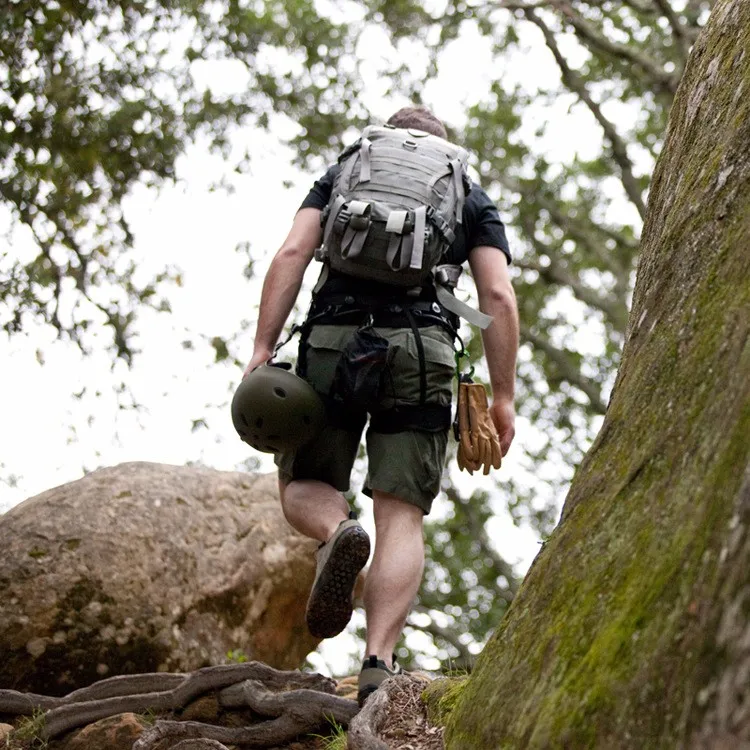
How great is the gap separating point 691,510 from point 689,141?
160 centimetres

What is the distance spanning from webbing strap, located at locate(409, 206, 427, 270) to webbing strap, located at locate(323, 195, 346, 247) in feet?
1.06

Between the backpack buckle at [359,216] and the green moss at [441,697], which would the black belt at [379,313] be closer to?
the backpack buckle at [359,216]

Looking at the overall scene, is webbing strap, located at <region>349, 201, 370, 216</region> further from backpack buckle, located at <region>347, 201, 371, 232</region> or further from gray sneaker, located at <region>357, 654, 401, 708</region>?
gray sneaker, located at <region>357, 654, 401, 708</region>

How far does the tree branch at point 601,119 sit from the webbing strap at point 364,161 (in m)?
10.1

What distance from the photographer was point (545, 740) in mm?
1883

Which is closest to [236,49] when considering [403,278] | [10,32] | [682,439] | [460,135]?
[10,32]

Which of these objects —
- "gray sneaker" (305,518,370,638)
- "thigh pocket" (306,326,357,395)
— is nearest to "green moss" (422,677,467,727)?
"gray sneaker" (305,518,370,638)

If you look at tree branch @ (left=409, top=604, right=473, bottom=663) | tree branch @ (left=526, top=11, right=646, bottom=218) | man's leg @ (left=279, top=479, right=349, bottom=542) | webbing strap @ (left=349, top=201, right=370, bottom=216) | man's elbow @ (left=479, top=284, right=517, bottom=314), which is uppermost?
tree branch @ (left=526, top=11, right=646, bottom=218)

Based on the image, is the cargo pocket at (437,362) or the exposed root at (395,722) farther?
the cargo pocket at (437,362)

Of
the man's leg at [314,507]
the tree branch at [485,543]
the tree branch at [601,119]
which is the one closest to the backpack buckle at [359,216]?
the man's leg at [314,507]

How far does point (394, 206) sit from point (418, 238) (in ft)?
0.65

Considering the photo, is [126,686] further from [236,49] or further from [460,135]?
[460,135]

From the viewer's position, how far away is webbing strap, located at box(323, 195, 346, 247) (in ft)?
13.6

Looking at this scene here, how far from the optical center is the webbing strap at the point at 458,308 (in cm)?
417
